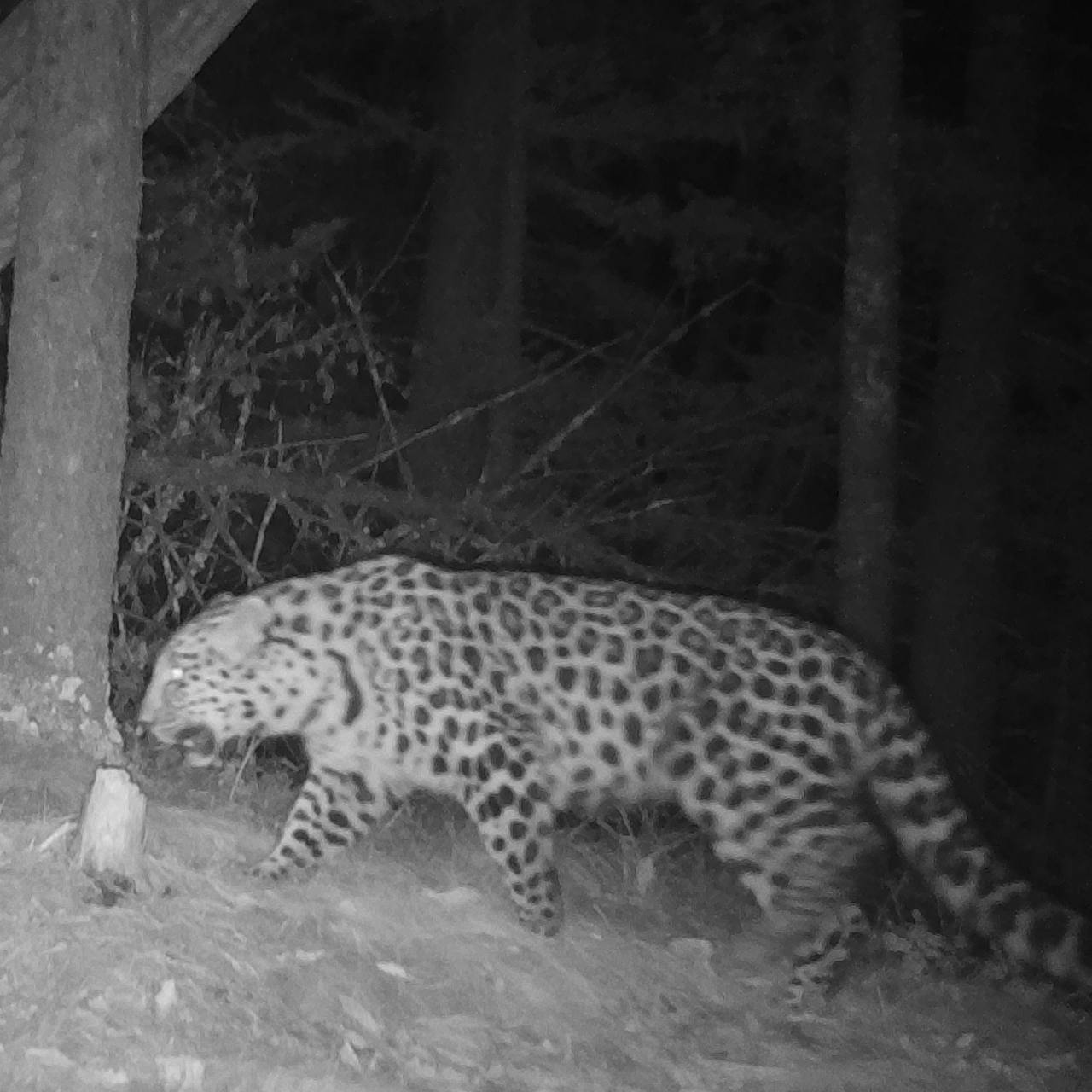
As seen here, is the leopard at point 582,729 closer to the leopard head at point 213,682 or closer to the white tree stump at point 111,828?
the leopard head at point 213,682

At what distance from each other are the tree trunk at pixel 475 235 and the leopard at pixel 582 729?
4.75m

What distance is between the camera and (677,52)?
41.4 feet

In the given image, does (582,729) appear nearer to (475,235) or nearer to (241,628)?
(241,628)

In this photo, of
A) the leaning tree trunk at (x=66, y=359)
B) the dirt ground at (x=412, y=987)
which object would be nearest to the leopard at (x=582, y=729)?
the dirt ground at (x=412, y=987)

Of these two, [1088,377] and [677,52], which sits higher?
[677,52]

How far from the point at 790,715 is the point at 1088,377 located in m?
9.29

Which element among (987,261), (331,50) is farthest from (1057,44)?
(331,50)

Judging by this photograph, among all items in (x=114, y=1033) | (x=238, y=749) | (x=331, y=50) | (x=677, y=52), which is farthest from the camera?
(x=331, y=50)

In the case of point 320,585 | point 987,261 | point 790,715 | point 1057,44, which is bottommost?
point 790,715

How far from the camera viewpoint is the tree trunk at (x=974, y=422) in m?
11.3

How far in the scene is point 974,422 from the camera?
11.3 m

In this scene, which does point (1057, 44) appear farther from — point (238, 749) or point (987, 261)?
point (238, 749)

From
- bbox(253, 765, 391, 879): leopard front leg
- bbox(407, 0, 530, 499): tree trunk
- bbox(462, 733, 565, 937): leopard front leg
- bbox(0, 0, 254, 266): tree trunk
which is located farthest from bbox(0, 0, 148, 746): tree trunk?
bbox(407, 0, 530, 499): tree trunk

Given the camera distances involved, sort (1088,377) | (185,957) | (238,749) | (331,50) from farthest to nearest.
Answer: (1088,377)
(331,50)
(238,749)
(185,957)
